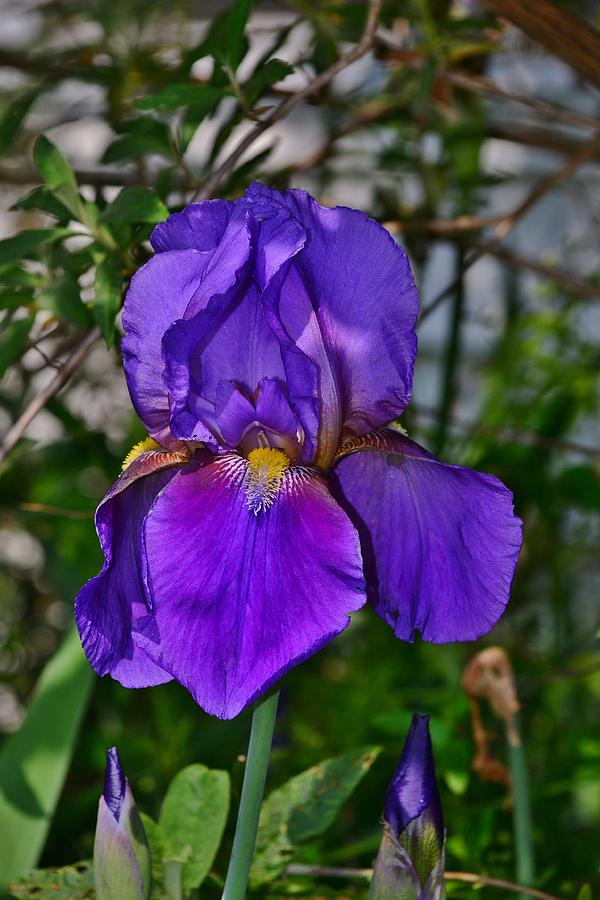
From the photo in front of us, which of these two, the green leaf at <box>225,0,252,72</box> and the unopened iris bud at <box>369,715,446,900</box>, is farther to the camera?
the green leaf at <box>225,0,252,72</box>

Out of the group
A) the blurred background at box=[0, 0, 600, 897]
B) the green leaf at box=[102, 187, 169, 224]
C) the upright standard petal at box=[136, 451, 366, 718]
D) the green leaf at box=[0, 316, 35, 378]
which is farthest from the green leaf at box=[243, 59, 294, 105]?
the upright standard petal at box=[136, 451, 366, 718]

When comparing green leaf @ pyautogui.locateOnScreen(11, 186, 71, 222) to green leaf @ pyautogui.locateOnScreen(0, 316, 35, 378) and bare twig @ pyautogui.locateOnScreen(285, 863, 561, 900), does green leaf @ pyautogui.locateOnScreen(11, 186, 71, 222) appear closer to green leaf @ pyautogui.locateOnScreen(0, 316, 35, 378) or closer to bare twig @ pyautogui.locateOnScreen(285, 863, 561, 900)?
green leaf @ pyautogui.locateOnScreen(0, 316, 35, 378)

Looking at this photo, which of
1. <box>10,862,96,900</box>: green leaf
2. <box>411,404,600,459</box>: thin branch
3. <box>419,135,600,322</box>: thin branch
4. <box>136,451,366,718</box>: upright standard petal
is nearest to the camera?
<box>136,451,366,718</box>: upright standard petal

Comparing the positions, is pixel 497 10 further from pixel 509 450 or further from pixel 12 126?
pixel 509 450

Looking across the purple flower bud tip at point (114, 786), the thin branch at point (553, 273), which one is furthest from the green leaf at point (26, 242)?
the thin branch at point (553, 273)

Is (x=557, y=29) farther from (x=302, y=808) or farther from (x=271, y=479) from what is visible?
(x=302, y=808)

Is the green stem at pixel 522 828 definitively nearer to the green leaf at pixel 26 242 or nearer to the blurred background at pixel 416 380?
the blurred background at pixel 416 380
